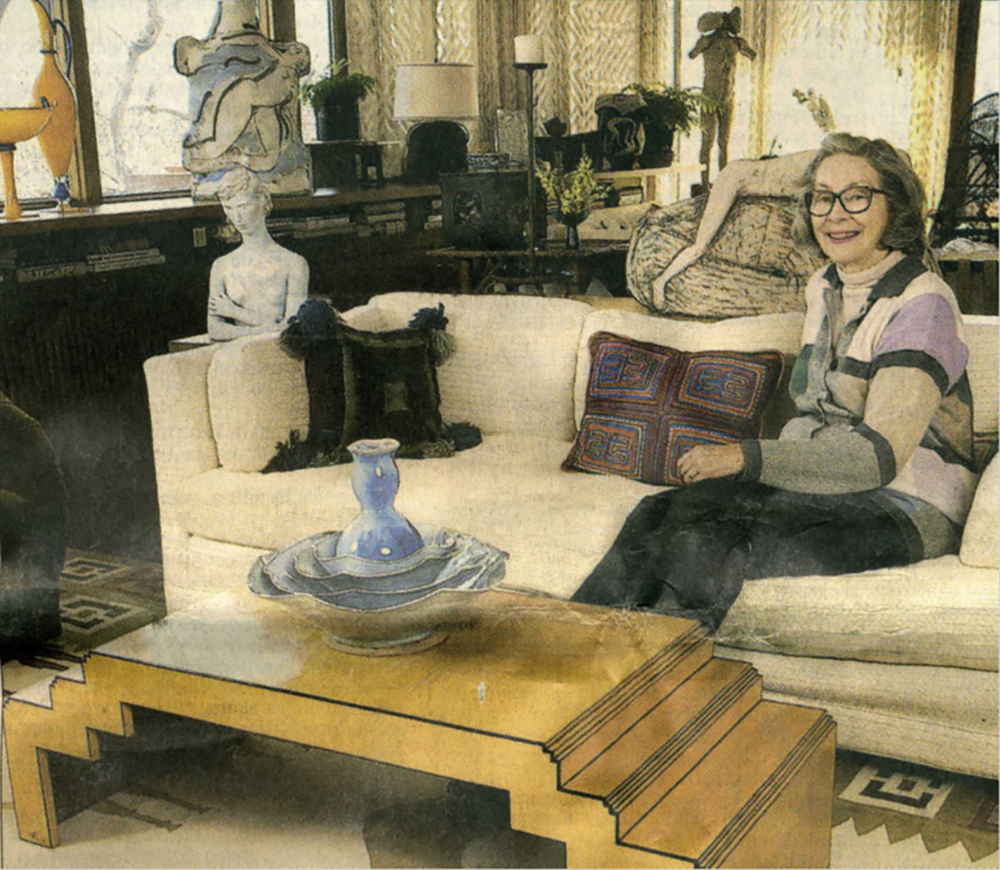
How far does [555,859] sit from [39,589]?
864 millimetres

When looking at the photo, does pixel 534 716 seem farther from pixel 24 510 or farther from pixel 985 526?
pixel 24 510

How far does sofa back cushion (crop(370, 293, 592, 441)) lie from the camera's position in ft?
5.70

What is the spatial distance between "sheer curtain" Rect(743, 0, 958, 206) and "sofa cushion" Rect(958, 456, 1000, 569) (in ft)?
1.19

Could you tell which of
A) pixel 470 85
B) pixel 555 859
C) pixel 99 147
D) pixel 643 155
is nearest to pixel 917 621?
pixel 555 859

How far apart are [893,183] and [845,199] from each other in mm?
62

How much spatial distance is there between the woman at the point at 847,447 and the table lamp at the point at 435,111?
0.41 meters

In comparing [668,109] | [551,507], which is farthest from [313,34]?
[551,507]

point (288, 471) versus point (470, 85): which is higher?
point (470, 85)

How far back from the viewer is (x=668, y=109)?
1380 millimetres

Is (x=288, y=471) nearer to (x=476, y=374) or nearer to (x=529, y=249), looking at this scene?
(x=476, y=374)

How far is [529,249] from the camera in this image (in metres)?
1.69

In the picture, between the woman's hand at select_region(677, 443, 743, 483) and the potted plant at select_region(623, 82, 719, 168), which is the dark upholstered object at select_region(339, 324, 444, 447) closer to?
the woman's hand at select_region(677, 443, 743, 483)

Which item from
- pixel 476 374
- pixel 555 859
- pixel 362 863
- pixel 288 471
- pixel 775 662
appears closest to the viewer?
pixel 555 859

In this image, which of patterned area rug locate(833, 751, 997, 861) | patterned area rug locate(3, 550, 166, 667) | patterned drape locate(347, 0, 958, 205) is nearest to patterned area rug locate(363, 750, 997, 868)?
patterned area rug locate(833, 751, 997, 861)
